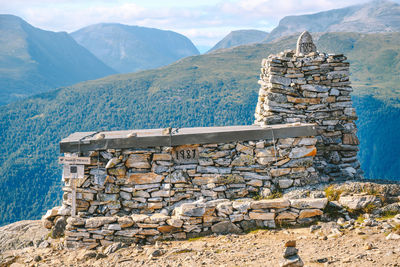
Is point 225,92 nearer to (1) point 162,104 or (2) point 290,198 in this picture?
(1) point 162,104

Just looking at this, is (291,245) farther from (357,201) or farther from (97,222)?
(97,222)

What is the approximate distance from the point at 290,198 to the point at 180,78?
146m

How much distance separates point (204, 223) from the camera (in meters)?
8.64

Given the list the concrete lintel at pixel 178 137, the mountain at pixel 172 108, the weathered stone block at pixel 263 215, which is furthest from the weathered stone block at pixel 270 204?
the mountain at pixel 172 108

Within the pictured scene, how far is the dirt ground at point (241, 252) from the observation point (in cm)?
671

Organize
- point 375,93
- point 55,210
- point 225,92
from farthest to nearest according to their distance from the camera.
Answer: point 225,92 < point 375,93 < point 55,210

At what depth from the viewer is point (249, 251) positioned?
7.49 m

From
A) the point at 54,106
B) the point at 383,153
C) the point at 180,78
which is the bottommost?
the point at 383,153

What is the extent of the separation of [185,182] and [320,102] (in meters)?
5.16

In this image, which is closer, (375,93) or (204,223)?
(204,223)

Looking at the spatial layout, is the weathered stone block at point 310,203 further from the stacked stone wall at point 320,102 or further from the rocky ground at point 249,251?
the stacked stone wall at point 320,102

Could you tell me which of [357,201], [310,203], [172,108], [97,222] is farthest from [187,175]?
[172,108]

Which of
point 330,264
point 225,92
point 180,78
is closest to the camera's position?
point 330,264

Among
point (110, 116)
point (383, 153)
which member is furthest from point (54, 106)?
point (383, 153)
